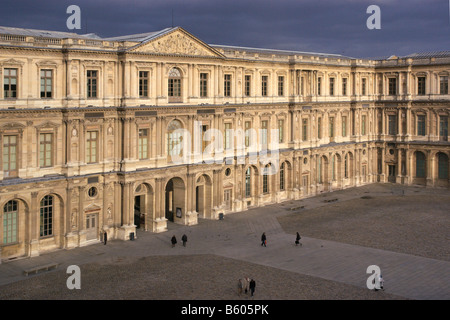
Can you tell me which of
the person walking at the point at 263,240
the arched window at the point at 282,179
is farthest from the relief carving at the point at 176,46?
the person walking at the point at 263,240

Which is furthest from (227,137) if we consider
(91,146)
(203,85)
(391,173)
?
(391,173)

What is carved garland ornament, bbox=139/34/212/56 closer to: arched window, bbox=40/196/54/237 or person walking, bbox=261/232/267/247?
arched window, bbox=40/196/54/237

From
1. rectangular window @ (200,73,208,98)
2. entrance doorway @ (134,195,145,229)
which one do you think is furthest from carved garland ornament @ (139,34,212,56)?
entrance doorway @ (134,195,145,229)

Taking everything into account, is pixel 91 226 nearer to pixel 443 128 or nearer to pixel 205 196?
pixel 205 196

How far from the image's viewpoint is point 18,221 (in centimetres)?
4409

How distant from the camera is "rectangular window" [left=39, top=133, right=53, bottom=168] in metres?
45.4

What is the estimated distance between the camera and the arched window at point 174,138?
54.1 m

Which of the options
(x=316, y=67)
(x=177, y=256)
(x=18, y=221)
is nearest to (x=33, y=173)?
(x=18, y=221)

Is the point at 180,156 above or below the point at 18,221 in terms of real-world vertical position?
above

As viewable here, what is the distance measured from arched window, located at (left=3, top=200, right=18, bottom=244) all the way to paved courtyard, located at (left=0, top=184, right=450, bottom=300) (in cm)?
220

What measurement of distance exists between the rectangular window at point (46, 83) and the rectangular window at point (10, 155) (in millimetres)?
4358

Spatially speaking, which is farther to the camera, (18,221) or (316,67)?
(316,67)
